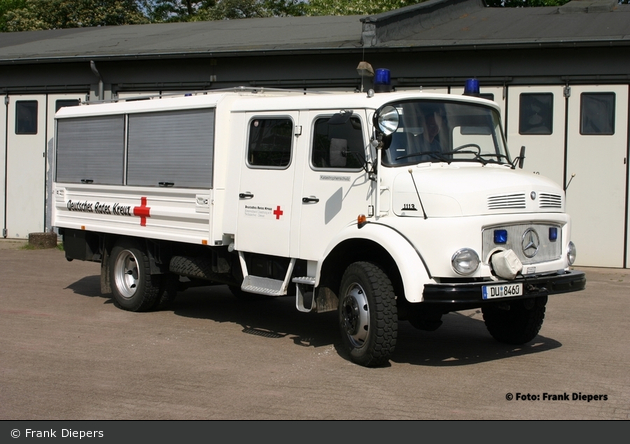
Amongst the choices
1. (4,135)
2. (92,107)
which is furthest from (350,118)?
(4,135)

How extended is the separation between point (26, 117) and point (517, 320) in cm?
1555

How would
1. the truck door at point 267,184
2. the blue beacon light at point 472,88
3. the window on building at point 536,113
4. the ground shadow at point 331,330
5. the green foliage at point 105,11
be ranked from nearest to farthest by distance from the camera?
the ground shadow at point 331,330 → the truck door at point 267,184 → the blue beacon light at point 472,88 → the window on building at point 536,113 → the green foliage at point 105,11

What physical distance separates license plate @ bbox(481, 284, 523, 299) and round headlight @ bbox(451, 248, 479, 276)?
0.65 ft

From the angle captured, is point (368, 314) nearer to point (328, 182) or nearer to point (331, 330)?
point (328, 182)

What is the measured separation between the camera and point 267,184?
8.60m

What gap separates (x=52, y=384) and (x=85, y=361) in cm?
85

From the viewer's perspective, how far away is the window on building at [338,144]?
7.71 metres

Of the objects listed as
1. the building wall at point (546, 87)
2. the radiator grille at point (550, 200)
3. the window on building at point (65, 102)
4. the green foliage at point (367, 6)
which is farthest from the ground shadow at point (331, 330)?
the green foliage at point (367, 6)

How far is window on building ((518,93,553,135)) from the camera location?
51.3 ft

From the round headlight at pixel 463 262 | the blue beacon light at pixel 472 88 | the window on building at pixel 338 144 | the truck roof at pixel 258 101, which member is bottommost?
the round headlight at pixel 463 262

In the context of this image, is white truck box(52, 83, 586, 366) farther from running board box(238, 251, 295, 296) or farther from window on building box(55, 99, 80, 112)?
window on building box(55, 99, 80, 112)

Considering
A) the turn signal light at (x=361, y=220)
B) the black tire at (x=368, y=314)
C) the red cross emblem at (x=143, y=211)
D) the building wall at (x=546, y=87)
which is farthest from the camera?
the building wall at (x=546, y=87)

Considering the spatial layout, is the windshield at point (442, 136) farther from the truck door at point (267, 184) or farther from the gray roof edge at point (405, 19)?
the gray roof edge at point (405, 19)

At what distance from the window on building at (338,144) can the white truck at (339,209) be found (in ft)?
0.05
